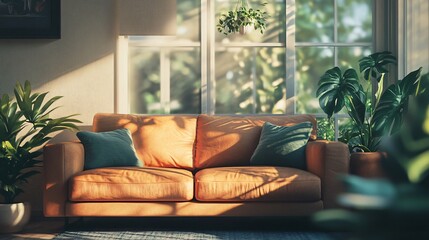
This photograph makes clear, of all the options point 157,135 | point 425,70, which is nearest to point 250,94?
point 157,135

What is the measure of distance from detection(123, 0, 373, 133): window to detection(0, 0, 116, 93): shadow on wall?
28 centimetres

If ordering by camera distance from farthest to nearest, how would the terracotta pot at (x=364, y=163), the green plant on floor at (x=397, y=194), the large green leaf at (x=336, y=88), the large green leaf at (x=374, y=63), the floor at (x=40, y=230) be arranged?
the large green leaf at (x=374, y=63), the large green leaf at (x=336, y=88), the floor at (x=40, y=230), the terracotta pot at (x=364, y=163), the green plant on floor at (x=397, y=194)

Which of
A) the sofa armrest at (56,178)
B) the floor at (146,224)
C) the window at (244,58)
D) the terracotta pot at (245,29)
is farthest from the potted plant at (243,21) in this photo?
the sofa armrest at (56,178)

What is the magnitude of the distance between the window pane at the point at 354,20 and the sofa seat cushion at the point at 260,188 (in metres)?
1.74

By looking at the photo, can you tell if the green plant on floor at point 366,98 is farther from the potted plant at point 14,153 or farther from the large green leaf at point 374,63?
the potted plant at point 14,153

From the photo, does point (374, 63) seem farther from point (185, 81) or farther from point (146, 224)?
point (146, 224)

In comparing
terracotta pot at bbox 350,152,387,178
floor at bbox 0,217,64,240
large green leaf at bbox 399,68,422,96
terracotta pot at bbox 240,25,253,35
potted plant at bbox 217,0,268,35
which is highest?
potted plant at bbox 217,0,268,35

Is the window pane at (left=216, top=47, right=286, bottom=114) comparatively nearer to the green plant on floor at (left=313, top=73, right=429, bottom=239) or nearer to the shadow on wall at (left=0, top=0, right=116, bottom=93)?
the shadow on wall at (left=0, top=0, right=116, bottom=93)

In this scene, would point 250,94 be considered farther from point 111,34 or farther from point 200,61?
point 111,34

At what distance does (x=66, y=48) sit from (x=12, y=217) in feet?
5.17

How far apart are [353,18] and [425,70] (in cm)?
89

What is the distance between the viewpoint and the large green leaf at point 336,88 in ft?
16.7

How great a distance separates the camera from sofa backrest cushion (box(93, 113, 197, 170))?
198 inches

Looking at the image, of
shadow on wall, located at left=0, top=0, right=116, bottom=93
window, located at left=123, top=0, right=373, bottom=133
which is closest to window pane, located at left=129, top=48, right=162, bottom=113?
window, located at left=123, top=0, right=373, bottom=133
